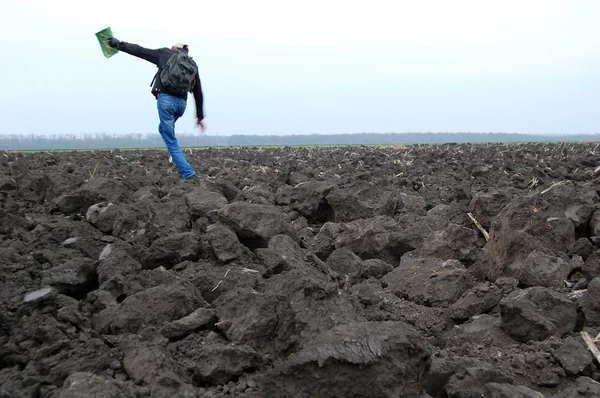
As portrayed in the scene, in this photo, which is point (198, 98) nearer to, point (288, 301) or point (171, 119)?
point (171, 119)

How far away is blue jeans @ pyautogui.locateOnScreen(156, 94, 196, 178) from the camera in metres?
7.11

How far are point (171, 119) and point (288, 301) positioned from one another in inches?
200

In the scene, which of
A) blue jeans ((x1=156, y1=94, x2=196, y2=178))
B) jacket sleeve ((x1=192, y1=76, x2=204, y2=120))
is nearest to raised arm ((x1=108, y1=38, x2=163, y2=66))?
blue jeans ((x1=156, y1=94, x2=196, y2=178))

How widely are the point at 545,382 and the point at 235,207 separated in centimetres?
266

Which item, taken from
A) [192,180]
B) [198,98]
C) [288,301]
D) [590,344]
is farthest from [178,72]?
[590,344]

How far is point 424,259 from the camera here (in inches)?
154

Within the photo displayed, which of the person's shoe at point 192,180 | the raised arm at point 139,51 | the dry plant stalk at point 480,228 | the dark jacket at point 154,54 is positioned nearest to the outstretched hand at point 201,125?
the person's shoe at point 192,180

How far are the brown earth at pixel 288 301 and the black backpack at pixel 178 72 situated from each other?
69.2 inches

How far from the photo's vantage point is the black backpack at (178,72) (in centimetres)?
682

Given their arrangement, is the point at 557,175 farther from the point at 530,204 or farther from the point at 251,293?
the point at 251,293

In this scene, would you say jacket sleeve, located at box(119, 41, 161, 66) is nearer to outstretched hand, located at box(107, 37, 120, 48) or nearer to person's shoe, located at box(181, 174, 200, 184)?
outstretched hand, located at box(107, 37, 120, 48)

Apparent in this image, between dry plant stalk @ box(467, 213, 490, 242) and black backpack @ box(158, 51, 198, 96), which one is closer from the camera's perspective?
dry plant stalk @ box(467, 213, 490, 242)

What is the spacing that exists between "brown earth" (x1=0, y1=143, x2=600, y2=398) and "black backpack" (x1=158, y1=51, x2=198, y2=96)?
1.76 m

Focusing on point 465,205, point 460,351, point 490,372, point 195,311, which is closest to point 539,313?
point 460,351
